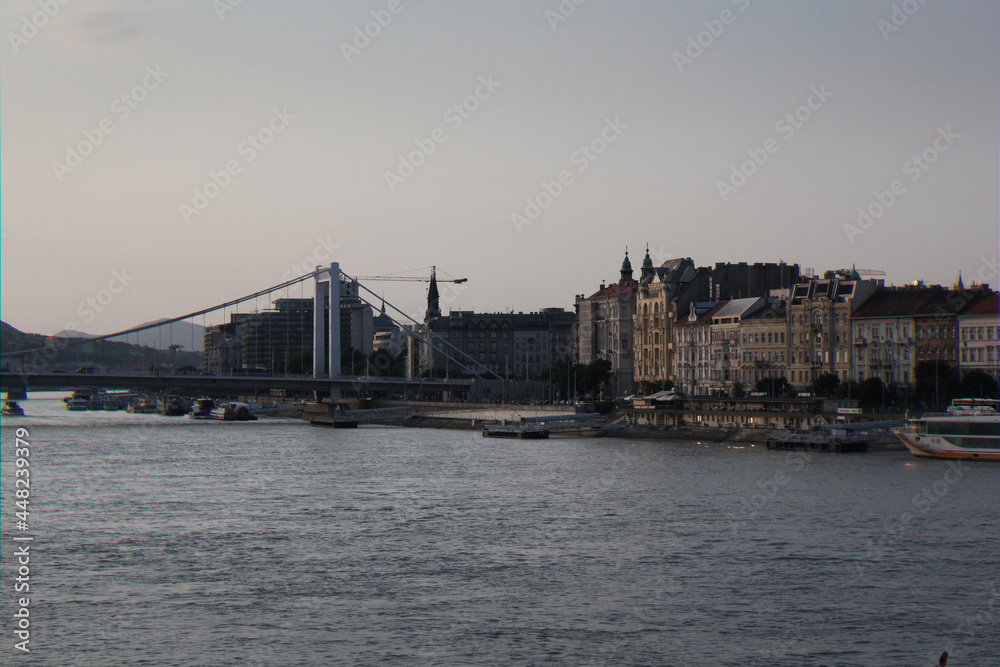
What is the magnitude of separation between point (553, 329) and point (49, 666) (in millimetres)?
166735

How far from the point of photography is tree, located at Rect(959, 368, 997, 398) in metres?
78.3

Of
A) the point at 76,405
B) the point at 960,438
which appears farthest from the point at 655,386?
the point at 76,405

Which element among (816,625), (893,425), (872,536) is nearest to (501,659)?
(816,625)

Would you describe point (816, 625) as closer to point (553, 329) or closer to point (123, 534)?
point (123, 534)

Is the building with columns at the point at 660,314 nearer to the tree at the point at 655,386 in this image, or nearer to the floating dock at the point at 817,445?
the tree at the point at 655,386

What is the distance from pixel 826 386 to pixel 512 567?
60.5 metres

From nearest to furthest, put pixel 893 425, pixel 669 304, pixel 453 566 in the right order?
1. pixel 453 566
2. pixel 893 425
3. pixel 669 304

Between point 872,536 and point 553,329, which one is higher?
point 553,329

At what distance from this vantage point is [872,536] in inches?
1449

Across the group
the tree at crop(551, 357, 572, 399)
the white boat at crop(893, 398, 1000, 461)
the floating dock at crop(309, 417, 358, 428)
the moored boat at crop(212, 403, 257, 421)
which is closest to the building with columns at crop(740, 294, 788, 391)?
the tree at crop(551, 357, 572, 399)

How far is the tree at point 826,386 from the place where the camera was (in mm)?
88938

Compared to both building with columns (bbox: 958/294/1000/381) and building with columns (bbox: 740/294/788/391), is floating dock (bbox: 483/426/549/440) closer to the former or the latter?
building with columns (bbox: 740/294/788/391)

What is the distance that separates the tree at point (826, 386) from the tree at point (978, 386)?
1107 cm

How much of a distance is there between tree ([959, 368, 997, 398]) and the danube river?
847 inches
